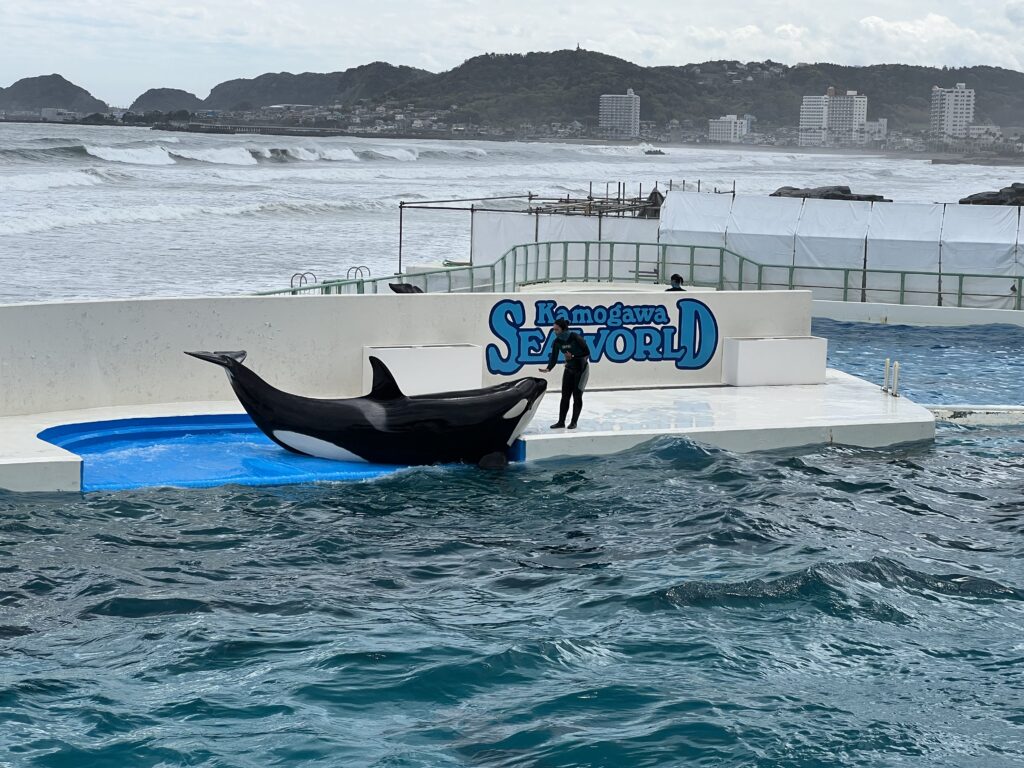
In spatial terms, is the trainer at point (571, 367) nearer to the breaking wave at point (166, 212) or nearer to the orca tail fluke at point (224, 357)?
the orca tail fluke at point (224, 357)

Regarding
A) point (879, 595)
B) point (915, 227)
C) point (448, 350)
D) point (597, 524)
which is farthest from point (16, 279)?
Answer: point (879, 595)

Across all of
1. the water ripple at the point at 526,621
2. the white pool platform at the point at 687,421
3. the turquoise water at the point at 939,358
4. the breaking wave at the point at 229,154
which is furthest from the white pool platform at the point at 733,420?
the breaking wave at the point at 229,154

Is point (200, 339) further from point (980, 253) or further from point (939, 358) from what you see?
point (980, 253)

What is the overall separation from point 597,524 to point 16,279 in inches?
1550

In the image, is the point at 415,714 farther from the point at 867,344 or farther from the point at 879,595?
the point at 867,344

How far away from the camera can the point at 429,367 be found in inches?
724

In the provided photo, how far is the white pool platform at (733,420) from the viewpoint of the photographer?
1703 cm

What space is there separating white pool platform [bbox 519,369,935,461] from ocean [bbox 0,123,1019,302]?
98.7 feet

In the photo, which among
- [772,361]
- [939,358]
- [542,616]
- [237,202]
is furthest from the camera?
[237,202]

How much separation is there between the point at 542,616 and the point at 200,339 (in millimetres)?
8186

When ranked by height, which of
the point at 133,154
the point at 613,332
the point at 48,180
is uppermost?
the point at 133,154

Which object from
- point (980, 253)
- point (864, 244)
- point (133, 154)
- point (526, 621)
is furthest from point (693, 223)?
point (133, 154)

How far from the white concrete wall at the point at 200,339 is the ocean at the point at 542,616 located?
311 centimetres

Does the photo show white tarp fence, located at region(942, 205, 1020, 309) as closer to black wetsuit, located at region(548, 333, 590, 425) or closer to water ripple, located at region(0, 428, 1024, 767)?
water ripple, located at region(0, 428, 1024, 767)
